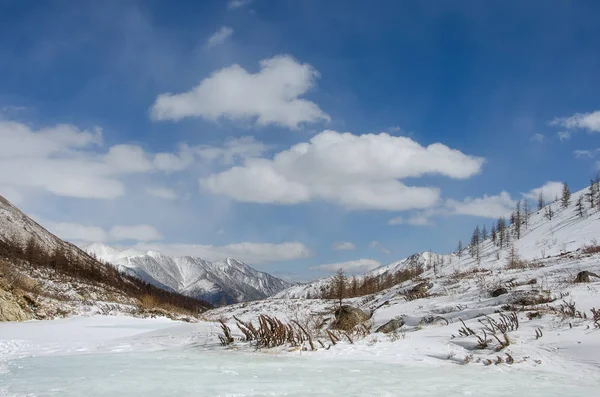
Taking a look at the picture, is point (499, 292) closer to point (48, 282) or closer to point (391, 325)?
point (391, 325)

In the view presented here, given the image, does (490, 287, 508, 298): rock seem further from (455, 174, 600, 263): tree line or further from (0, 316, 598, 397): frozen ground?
(455, 174, 600, 263): tree line

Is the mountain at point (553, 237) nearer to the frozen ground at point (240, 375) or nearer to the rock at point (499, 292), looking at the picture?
the rock at point (499, 292)

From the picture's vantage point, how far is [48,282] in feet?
164

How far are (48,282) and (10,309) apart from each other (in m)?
35.1

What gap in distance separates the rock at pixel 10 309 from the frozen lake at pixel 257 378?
11.3m

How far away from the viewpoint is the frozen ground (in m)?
6.70

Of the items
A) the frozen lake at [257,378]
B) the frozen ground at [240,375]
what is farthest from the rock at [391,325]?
the frozen lake at [257,378]

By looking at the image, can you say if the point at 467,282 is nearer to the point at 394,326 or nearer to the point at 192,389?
the point at 394,326

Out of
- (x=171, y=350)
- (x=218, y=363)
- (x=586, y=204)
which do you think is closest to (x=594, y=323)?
(x=218, y=363)

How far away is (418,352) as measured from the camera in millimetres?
10938

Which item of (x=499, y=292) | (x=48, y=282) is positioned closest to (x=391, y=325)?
(x=499, y=292)

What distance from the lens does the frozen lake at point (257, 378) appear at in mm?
6629

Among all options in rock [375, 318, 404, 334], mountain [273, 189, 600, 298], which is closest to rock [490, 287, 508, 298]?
rock [375, 318, 404, 334]

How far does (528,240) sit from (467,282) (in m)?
97.3
